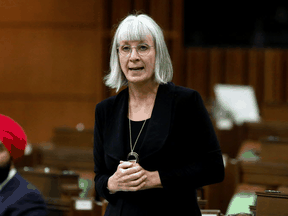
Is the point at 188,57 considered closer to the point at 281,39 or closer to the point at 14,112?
the point at 281,39

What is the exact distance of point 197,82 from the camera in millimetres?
5738

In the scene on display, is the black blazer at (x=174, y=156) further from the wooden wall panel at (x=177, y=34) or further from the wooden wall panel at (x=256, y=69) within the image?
the wooden wall panel at (x=256, y=69)

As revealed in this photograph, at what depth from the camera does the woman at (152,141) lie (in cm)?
102

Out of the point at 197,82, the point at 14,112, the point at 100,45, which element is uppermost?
the point at 100,45

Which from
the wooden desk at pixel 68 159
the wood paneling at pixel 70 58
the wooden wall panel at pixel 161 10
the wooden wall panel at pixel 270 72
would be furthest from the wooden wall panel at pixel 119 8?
the wooden desk at pixel 68 159

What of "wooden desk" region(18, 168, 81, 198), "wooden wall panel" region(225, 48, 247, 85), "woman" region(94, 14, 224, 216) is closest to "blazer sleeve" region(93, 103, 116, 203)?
"woman" region(94, 14, 224, 216)

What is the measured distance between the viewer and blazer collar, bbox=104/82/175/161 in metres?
1.03

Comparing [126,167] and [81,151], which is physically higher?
[126,167]

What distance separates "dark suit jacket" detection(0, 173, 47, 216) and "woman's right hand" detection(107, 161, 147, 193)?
19 cm

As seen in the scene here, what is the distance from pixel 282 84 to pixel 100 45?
2490 millimetres

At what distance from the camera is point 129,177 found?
99cm

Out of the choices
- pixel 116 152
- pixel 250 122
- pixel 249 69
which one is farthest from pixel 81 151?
pixel 249 69

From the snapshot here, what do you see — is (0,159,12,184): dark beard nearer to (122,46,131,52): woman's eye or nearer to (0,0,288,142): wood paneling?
(122,46,131,52): woman's eye

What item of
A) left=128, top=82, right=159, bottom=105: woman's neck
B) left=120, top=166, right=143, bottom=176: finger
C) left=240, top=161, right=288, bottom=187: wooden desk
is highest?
left=128, top=82, right=159, bottom=105: woman's neck
